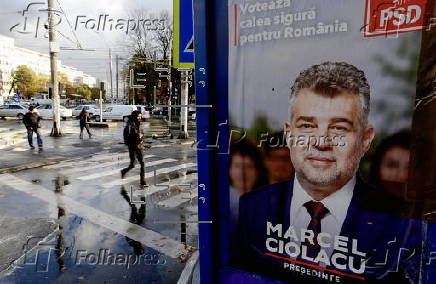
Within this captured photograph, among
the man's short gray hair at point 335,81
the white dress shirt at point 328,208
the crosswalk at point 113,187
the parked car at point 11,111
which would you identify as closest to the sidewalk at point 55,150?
the crosswalk at point 113,187

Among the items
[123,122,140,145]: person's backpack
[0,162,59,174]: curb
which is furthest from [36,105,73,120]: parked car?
[123,122,140,145]: person's backpack

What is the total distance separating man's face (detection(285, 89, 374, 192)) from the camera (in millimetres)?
2396

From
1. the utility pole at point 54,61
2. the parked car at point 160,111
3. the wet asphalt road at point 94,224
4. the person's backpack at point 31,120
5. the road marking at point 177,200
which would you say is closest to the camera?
the wet asphalt road at point 94,224

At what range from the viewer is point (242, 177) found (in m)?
2.90

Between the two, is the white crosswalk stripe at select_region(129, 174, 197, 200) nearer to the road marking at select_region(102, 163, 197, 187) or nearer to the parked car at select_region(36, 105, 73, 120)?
the road marking at select_region(102, 163, 197, 187)

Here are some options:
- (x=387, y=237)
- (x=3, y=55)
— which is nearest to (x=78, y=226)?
(x=387, y=237)

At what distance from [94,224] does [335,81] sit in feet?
18.1

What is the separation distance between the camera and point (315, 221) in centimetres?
266

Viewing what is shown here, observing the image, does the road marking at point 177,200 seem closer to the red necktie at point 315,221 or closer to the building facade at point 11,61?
the red necktie at point 315,221

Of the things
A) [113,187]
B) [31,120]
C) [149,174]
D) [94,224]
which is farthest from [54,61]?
[94,224]

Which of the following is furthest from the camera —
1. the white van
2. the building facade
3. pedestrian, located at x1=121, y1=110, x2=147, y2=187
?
the building facade

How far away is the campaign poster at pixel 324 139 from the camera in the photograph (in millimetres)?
2225

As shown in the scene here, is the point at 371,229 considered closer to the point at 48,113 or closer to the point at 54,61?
the point at 54,61

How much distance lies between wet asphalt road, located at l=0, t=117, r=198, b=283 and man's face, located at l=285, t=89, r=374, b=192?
139cm
